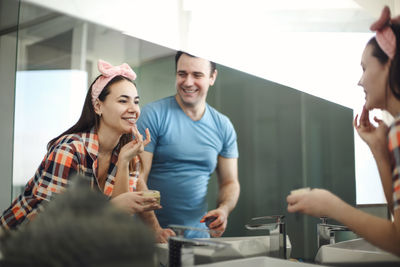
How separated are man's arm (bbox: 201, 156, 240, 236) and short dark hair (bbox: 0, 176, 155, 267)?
0.86 metres

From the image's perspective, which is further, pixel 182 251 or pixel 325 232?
pixel 325 232

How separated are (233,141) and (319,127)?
31 centimetres

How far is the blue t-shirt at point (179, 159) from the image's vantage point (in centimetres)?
146

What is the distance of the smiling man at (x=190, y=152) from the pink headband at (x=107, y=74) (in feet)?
0.45

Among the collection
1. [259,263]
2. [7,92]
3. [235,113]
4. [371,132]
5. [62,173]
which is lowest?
[259,263]

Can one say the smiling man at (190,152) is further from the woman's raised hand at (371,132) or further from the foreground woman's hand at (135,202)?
the woman's raised hand at (371,132)

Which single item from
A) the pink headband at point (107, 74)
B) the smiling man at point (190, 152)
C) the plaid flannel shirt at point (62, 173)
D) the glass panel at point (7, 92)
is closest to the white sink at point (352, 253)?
the smiling man at point (190, 152)

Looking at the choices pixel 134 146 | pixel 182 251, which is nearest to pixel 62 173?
pixel 134 146

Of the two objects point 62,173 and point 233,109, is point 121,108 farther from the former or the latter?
point 233,109

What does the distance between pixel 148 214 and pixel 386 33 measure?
906mm

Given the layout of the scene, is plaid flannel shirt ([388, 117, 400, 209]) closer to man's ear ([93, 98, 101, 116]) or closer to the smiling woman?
the smiling woman

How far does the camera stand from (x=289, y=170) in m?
1.48

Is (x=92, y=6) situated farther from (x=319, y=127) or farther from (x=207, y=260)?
(x=207, y=260)

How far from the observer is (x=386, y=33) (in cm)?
109
